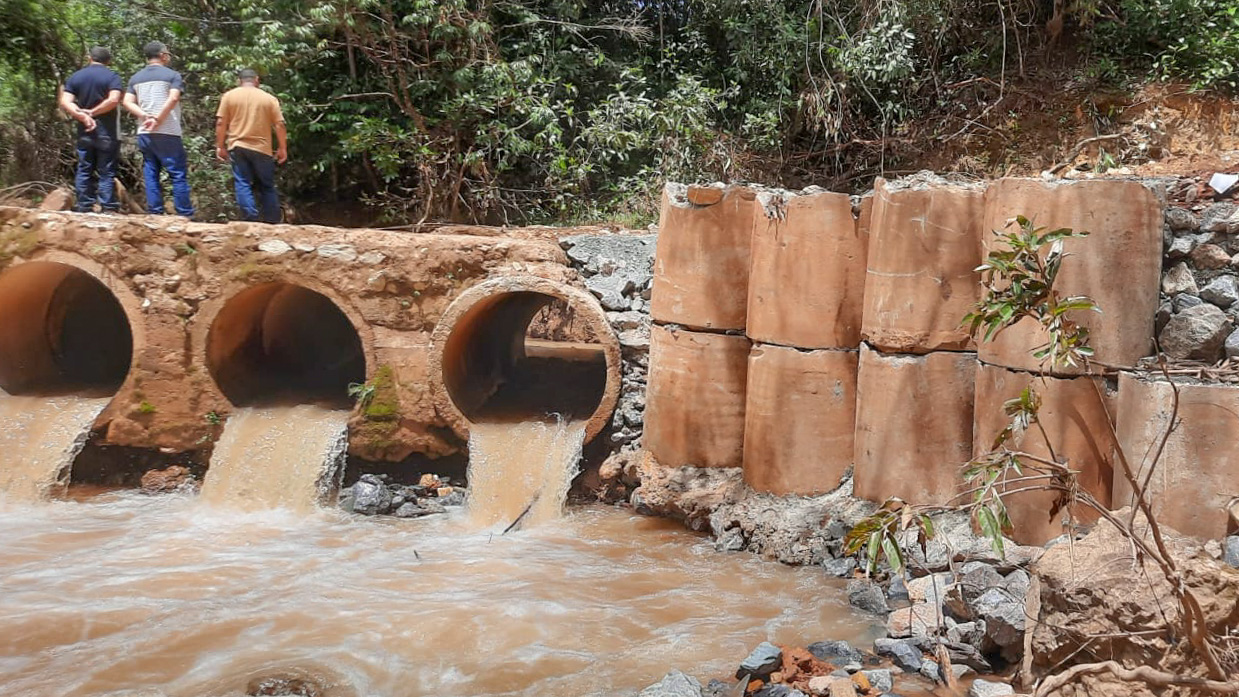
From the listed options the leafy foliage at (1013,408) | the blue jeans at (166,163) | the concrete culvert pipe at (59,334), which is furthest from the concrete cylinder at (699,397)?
the concrete culvert pipe at (59,334)

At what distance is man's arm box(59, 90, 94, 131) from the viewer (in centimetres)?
795

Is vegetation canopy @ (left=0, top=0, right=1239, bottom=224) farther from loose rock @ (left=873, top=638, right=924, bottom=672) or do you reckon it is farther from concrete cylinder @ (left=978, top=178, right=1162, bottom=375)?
loose rock @ (left=873, top=638, right=924, bottom=672)

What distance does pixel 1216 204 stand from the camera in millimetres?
4777

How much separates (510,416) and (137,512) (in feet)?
9.63

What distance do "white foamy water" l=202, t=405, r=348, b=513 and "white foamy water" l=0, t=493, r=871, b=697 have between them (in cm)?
17

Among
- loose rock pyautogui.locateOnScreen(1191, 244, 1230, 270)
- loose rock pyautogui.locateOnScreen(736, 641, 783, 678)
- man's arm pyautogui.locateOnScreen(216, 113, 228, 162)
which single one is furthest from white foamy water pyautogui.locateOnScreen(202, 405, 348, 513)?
loose rock pyautogui.locateOnScreen(1191, 244, 1230, 270)

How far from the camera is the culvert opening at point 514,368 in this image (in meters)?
7.68

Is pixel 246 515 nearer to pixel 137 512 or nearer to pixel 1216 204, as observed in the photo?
pixel 137 512

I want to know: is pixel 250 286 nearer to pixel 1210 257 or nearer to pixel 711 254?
pixel 711 254

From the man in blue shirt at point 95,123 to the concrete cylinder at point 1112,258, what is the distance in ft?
25.2

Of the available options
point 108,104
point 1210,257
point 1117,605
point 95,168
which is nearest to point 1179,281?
point 1210,257

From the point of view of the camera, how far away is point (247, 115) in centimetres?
796

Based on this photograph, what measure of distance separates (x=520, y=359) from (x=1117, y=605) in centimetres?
781

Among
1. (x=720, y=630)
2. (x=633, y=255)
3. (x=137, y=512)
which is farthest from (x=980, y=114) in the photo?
(x=137, y=512)
